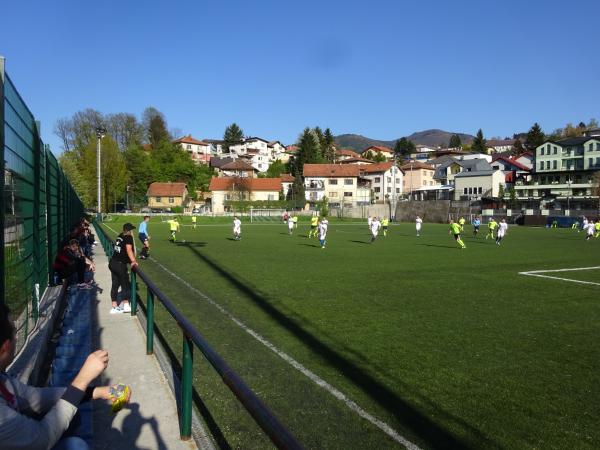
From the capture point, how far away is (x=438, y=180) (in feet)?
364

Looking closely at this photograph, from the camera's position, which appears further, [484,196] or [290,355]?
[484,196]

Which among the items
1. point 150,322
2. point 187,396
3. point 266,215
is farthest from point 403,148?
point 187,396

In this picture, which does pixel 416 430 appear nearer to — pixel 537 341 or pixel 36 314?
pixel 537 341

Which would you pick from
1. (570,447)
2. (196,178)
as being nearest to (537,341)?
(570,447)

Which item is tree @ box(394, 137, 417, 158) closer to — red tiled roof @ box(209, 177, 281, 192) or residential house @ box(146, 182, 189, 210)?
red tiled roof @ box(209, 177, 281, 192)

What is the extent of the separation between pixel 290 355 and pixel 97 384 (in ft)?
8.48

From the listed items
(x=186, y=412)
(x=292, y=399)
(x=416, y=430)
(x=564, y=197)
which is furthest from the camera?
(x=564, y=197)

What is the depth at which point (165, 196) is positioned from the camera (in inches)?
3435

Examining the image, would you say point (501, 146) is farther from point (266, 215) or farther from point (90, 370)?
point (90, 370)

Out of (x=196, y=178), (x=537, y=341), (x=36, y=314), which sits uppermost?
(x=196, y=178)

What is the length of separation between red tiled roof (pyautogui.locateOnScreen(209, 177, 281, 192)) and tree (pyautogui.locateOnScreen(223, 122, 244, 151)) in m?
57.4

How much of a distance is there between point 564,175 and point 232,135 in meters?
95.1

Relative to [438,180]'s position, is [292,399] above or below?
below

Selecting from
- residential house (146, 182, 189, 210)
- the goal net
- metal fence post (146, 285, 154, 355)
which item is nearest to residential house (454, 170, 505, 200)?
the goal net
